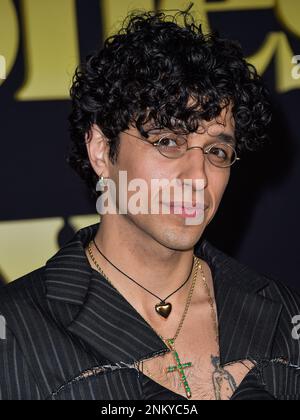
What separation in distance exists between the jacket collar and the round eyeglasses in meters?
0.40

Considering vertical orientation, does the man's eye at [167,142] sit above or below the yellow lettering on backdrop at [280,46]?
below

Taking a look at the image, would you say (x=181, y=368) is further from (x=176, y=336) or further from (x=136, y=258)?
(x=136, y=258)

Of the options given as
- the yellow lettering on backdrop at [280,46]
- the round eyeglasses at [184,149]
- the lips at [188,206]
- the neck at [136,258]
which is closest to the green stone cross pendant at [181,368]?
the neck at [136,258]

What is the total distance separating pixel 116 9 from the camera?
120 inches

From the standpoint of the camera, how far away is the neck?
6.60 feet

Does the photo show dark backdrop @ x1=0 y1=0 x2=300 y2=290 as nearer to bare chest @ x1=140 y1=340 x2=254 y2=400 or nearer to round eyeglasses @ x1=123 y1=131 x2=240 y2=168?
round eyeglasses @ x1=123 y1=131 x2=240 y2=168

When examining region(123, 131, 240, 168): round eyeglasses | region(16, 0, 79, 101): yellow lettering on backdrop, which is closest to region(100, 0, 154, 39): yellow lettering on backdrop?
region(16, 0, 79, 101): yellow lettering on backdrop

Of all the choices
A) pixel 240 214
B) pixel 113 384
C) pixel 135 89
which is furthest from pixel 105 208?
pixel 240 214

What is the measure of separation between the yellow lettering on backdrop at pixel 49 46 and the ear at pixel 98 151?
0.91m

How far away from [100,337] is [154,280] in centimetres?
28

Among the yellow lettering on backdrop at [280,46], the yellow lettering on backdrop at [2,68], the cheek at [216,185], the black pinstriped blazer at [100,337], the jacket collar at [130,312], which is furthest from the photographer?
the yellow lettering on backdrop at [280,46]

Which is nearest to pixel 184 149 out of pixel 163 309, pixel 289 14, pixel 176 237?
pixel 176 237

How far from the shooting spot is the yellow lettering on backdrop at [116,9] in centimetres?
303

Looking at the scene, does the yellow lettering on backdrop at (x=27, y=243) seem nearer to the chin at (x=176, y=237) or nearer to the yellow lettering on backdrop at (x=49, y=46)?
the yellow lettering on backdrop at (x=49, y=46)
